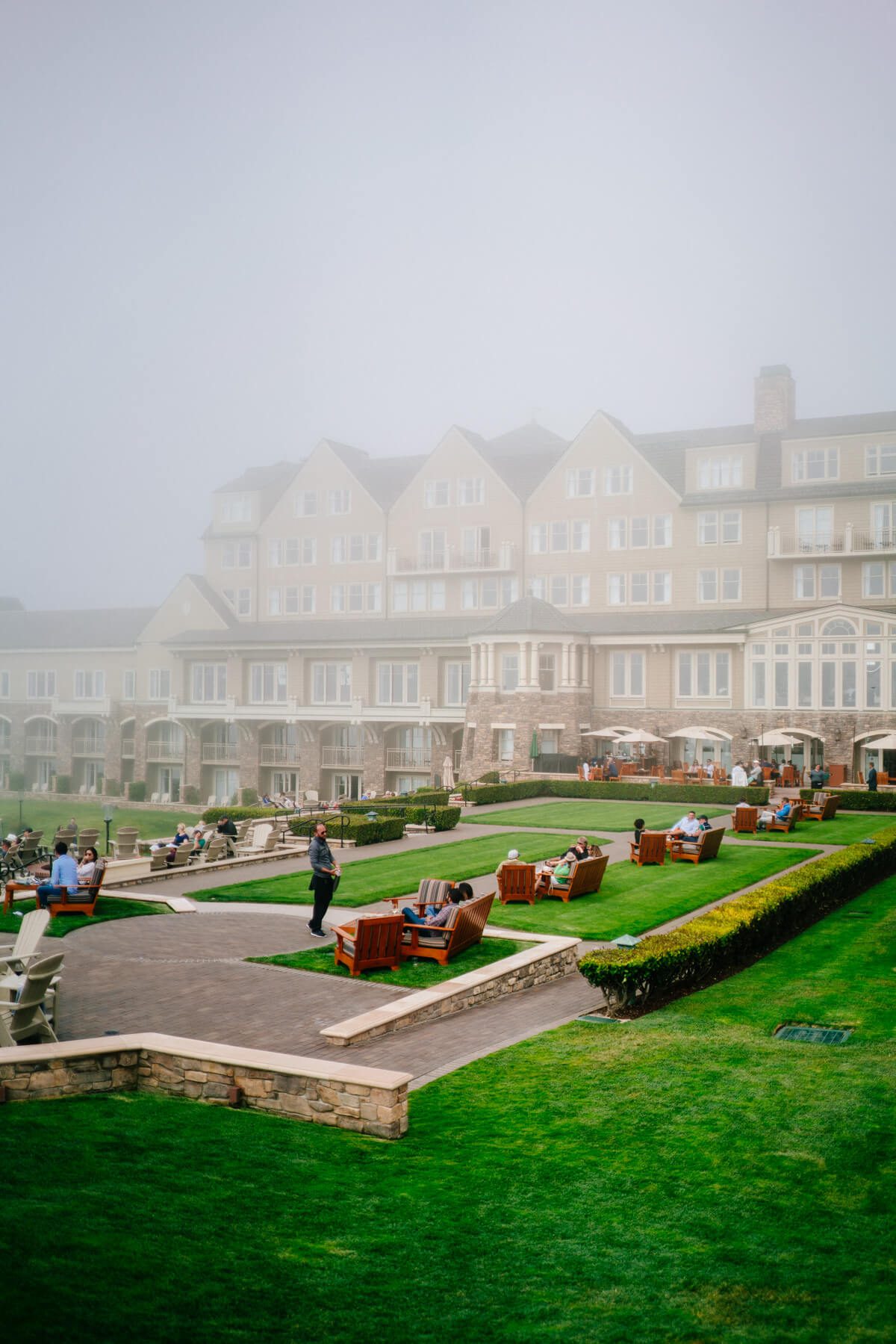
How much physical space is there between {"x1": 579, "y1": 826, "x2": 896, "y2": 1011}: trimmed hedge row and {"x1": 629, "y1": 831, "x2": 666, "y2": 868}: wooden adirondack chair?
4022 millimetres

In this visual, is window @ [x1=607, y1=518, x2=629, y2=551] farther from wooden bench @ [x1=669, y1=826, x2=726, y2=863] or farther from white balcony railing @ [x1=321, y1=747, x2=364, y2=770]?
wooden bench @ [x1=669, y1=826, x2=726, y2=863]

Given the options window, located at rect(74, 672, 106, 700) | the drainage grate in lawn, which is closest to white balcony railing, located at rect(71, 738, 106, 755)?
window, located at rect(74, 672, 106, 700)

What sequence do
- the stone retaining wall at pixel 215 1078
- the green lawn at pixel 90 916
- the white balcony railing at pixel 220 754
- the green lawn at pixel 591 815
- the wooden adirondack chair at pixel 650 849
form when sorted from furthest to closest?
the white balcony railing at pixel 220 754 < the green lawn at pixel 591 815 < the wooden adirondack chair at pixel 650 849 < the green lawn at pixel 90 916 < the stone retaining wall at pixel 215 1078

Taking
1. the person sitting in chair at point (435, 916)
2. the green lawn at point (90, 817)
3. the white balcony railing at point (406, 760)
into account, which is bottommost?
the green lawn at point (90, 817)

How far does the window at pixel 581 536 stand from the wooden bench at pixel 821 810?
79.0 ft

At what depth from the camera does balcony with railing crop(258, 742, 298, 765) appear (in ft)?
198

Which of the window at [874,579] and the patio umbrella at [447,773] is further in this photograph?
the patio umbrella at [447,773]

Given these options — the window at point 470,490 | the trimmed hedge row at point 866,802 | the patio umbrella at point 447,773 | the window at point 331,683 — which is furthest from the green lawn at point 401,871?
the window at point 470,490

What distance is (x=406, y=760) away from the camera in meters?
57.0

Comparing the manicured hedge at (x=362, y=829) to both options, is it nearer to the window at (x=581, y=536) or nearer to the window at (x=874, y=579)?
the window at (x=874, y=579)

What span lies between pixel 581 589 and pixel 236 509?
23.9 metres

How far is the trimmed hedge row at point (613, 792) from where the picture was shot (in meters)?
38.4

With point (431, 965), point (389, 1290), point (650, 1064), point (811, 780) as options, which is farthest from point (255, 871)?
point (811, 780)

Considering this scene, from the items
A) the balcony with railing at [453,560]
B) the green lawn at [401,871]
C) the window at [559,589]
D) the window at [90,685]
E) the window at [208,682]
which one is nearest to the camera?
the green lawn at [401,871]
